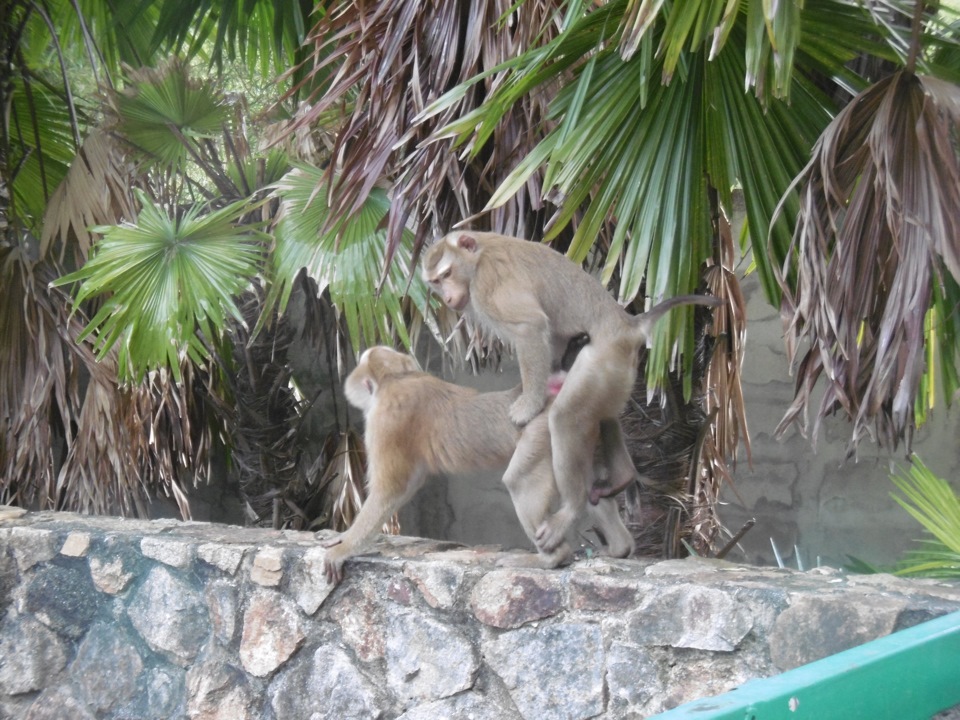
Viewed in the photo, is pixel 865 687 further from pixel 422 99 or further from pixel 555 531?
pixel 422 99

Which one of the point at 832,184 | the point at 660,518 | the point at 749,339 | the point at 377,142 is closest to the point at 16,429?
the point at 377,142

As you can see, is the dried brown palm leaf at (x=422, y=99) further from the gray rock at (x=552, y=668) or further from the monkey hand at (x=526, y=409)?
the gray rock at (x=552, y=668)

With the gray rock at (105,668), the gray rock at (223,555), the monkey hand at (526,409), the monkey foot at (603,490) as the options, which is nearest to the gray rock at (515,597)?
the monkey foot at (603,490)

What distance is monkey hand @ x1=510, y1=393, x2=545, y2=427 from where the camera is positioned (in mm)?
3492

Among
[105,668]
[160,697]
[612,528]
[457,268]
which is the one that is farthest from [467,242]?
[105,668]

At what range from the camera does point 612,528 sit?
12.1ft

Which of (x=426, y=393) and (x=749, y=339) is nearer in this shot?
(x=426, y=393)

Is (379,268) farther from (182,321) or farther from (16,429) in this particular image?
(16,429)

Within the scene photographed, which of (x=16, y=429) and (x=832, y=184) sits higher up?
(x=832, y=184)

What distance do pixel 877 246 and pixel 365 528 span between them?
6.78 ft

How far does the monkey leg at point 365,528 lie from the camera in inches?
147

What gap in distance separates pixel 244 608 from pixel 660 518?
1.91 metres

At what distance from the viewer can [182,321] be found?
521cm

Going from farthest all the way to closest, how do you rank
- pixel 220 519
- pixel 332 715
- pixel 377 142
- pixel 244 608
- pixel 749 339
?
pixel 220 519 < pixel 749 339 < pixel 377 142 < pixel 244 608 < pixel 332 715
